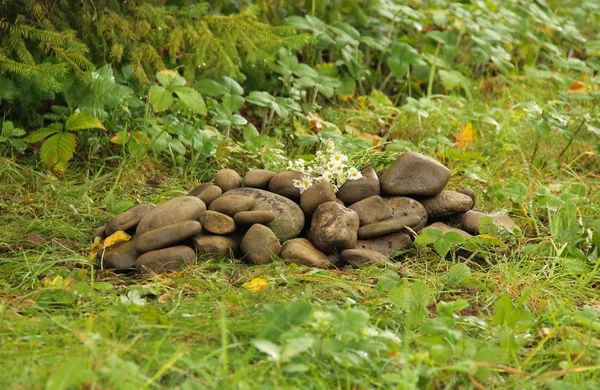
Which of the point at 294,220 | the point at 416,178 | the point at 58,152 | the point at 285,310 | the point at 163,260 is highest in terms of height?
the point at 285,310

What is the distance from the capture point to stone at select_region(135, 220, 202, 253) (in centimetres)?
290

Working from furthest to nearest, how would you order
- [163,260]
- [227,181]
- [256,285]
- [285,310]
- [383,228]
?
[227,181]
[383,228]
[163,260]
[256,285]
[285,310]

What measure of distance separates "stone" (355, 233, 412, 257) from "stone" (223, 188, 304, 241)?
0.27 m

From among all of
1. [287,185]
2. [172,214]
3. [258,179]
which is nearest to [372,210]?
[287,185]

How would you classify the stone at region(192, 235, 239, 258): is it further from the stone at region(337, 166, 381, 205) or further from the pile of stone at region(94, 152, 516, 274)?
the stone at region(337, 166, 381, 205)

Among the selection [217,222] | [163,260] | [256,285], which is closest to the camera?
[256,285]

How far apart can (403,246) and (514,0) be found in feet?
12.8

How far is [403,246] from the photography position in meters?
3.12

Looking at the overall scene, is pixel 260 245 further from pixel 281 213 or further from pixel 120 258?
pixel 120 258

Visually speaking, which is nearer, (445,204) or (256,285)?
(256,285)

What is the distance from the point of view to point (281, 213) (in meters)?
3.08

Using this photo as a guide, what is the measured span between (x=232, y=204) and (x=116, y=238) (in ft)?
1.60

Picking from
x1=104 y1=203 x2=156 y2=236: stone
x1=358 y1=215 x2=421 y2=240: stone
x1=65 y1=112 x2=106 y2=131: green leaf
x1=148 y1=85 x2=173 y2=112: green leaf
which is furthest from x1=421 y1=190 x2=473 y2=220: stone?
x1=65 y1=112 x2=106 y2=131: green leaf

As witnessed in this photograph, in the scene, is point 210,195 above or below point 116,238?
above
